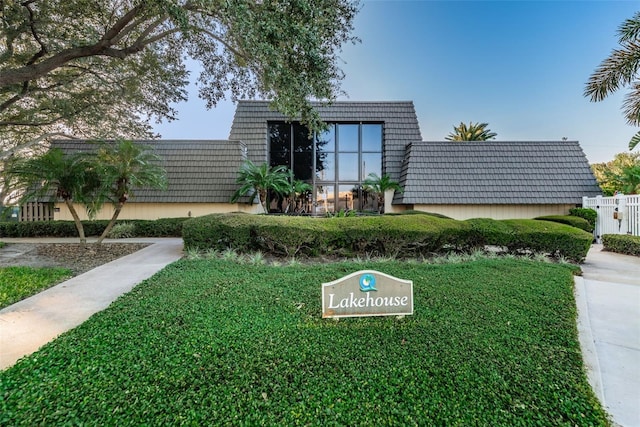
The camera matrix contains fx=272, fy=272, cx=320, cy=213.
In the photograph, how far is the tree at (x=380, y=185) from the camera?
12914mm

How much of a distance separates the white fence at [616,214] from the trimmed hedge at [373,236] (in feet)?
13.7

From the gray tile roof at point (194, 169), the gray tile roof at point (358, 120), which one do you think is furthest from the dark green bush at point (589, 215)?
the gray tile roof at point (194, 169)

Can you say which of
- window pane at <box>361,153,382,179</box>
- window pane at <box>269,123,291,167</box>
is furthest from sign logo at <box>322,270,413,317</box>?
window pane at <box>269,123,291,167</box>

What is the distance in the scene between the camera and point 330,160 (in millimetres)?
14352

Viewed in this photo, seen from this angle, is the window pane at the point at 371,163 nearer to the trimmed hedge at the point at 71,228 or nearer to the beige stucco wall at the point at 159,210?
the beige stucco wall at the point at 159,210

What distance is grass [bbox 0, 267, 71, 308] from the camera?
13.5 ft

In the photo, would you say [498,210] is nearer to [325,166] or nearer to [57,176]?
[325,166]

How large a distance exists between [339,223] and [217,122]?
11.7 meters

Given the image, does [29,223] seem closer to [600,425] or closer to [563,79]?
[600,425]

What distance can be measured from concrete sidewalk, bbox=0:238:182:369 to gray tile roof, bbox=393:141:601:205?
403 inches

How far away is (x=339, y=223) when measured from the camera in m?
6.83

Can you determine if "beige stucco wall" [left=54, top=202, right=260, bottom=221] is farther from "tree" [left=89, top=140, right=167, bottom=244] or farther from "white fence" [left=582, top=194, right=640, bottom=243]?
"white fence" [left=582, top=194, right=640, bottom=243]

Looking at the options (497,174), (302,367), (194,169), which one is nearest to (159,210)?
(194,169)

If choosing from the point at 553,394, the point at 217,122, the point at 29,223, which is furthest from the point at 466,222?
the point at 29,223
